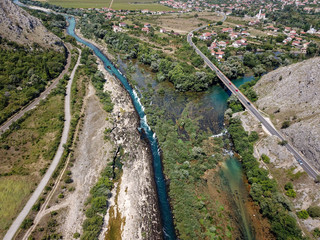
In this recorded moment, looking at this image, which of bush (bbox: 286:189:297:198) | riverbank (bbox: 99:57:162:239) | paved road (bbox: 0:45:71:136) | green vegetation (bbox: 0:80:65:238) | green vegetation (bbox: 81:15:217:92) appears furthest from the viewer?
green vegetation (bbox: 81:15:217:92)

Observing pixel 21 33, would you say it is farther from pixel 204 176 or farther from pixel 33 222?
pixel 204 176

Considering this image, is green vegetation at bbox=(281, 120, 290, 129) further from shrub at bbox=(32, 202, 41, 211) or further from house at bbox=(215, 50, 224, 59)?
house at bbox=(215, 50, 224, 59)

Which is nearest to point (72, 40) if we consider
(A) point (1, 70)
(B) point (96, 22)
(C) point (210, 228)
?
(B) point (96, 22)

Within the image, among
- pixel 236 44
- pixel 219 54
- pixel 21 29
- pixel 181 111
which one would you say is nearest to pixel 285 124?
pixel 181 111

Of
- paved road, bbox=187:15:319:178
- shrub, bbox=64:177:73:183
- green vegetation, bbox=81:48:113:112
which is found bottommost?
paved road, bbox=187:15:319:178

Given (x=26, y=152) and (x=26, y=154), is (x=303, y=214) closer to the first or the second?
(x=26, y=154)

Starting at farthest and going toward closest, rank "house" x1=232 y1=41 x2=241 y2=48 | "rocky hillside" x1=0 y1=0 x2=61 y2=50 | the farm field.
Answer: "house" x1=232 y1=41 x2=241 y2=48, "rocky hillside" x1=0 y1=0 x2=61 y2=50, the farm field

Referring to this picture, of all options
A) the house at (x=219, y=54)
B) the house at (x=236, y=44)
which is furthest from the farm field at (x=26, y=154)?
the house at (x=236, y=44)

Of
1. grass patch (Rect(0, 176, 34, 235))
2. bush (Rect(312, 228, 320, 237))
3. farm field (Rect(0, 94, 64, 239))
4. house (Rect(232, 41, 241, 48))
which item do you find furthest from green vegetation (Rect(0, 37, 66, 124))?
house (Rect(232, 41, 241, 48))
